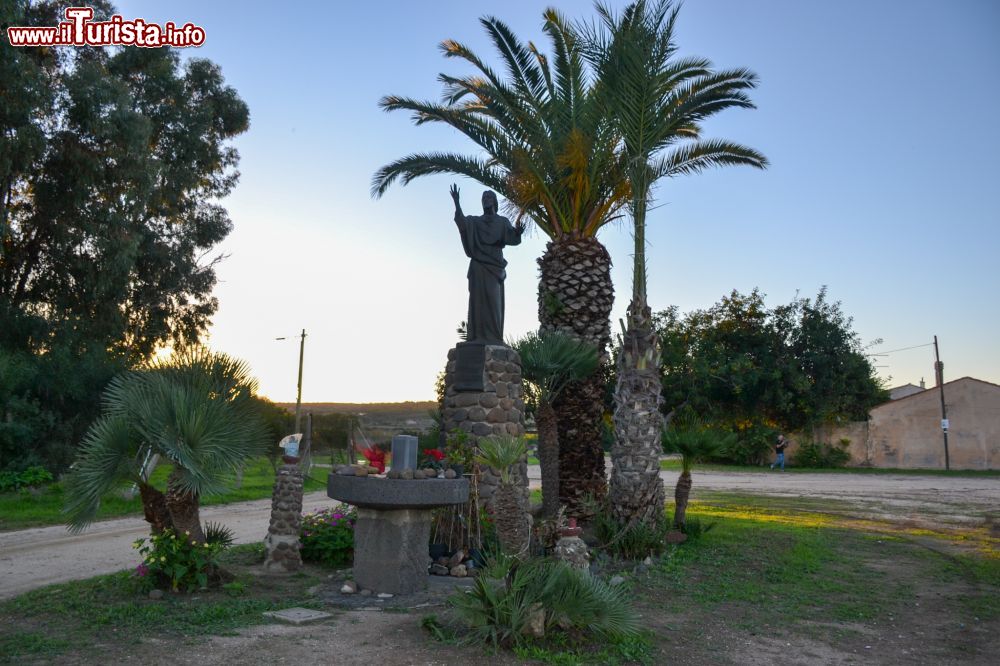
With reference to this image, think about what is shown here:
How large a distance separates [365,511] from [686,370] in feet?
87.8

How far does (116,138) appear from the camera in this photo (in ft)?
71.9

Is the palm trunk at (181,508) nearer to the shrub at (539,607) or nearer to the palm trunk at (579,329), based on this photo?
the shrub at (539,607)

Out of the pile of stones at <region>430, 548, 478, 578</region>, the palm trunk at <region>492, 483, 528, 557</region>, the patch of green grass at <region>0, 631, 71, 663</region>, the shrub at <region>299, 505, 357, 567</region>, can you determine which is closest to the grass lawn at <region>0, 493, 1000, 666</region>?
the patch of green grass at <region>0, 631, 71, 663</region>

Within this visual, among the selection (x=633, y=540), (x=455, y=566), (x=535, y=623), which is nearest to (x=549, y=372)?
(x=633, y=540)

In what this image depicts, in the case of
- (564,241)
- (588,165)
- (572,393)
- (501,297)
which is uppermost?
(588,165)

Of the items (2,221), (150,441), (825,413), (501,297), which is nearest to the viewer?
(150,441)

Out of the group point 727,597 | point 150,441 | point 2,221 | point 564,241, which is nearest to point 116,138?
point 2,221

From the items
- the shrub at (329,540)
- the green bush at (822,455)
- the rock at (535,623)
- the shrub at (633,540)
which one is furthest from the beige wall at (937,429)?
the rock at (535,623)

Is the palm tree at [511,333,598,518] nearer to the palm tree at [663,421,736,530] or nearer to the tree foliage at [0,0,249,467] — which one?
the palm tree at [663,421,736,530]

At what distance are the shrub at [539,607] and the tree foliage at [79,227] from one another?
1527 centimetres

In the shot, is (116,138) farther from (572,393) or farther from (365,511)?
(365,511)

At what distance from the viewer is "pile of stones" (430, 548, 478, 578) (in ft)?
28.7

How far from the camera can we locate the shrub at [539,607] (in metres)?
5.80

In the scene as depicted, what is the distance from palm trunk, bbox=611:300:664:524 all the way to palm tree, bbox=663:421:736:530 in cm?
31
